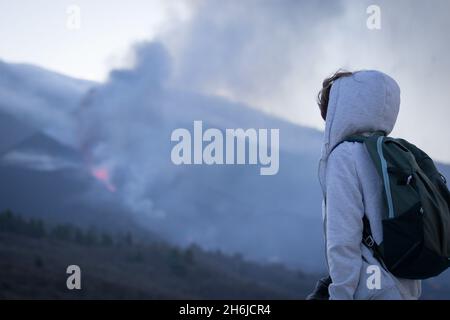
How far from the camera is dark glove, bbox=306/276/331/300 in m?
1.79

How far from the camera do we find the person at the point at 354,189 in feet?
5.44

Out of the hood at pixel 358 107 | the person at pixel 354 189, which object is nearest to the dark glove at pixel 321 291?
the person at pixel 354 189

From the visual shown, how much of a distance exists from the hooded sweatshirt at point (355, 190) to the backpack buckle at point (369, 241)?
0.02 metres

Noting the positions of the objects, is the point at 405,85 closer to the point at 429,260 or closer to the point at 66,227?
the point at 429,260

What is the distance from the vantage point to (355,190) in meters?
1.69

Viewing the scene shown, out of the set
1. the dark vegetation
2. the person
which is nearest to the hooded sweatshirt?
the person

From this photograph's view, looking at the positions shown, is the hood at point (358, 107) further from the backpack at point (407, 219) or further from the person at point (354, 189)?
the backpack at point (407, 219)

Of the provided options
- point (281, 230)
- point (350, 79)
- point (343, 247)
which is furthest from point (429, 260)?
point (281, 230)

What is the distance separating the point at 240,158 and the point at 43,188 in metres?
6.30

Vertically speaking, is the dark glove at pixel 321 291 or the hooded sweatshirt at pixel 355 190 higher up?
the hooded sweatshirt at pixel 355 190

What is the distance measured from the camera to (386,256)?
1665 mm

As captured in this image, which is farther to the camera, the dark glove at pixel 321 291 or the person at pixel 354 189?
the dark glove at pixel 321 291

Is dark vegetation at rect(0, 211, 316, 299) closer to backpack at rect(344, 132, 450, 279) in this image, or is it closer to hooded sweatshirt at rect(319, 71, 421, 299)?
hooded sweatshirt at rect(319, 71, 421, 299)

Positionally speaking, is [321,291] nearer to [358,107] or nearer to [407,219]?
[407,219]
